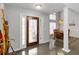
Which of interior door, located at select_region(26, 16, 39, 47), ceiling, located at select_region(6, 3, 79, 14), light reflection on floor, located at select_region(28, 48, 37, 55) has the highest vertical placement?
ceiling, located at select_region(6, 3, 79, 14)

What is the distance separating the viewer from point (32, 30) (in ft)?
5.19

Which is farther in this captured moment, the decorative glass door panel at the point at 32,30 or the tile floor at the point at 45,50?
the decorative glass door panel at the point at 32,30

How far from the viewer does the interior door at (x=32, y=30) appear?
154cm

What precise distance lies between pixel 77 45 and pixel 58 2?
31.7 inches

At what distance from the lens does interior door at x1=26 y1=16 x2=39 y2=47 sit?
1.54m

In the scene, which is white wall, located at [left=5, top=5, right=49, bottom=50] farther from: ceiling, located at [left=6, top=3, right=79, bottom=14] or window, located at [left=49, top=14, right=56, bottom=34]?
window, located at [left=49, top=14, right=56, bottom=34]

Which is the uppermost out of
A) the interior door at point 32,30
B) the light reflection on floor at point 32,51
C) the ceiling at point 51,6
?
the ceiling at point 51,6

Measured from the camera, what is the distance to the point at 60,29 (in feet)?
5.13

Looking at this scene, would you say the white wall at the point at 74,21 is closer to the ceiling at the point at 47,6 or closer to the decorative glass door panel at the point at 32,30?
the ceiling at the point at 47,6

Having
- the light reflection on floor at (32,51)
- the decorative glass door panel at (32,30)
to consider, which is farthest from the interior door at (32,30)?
the light reflection on floor at (32,51)

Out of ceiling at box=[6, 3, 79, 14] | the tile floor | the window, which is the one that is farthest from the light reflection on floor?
ceiling at box=[6, 3, 79, 14]

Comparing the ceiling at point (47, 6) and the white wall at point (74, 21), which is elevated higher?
the ceiling at point (47, 6)

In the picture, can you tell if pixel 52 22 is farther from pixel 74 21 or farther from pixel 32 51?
pixel 32 51
